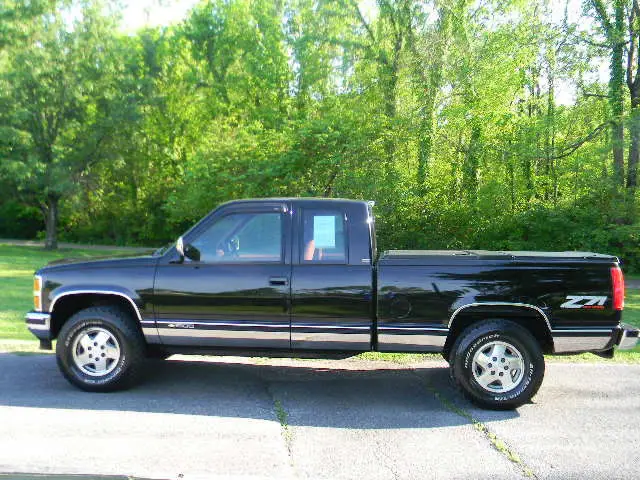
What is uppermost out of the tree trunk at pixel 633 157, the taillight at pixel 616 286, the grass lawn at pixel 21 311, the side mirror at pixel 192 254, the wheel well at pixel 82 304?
the tree trunk at pixel 633 157

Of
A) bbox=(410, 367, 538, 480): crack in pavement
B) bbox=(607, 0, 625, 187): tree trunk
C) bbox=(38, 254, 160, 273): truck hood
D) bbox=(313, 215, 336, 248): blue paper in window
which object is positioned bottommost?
bbox=(410, 367, 538, 480): crack in pavement

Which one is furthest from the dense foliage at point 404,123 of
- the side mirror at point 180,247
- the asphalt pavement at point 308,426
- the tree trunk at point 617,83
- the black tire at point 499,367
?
the side mirror at point 180,247

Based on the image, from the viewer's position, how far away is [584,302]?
554 cm

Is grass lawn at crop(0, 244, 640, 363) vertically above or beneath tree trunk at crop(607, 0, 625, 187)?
beneath

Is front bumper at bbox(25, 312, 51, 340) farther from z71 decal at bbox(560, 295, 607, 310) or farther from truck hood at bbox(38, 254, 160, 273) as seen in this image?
z71 decal at bbox(560, 295, 607, 310)

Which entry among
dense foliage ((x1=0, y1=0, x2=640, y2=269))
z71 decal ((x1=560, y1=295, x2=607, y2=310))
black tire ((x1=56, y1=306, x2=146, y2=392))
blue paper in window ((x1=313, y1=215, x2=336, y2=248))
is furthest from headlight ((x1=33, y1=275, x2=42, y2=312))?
dense foliage ((x1=0, y1=0, x2=640, y2=269))

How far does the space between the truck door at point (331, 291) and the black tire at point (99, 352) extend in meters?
1.54

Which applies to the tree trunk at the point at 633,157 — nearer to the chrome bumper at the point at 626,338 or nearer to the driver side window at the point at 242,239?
the chrome bumper at the point at 626,338

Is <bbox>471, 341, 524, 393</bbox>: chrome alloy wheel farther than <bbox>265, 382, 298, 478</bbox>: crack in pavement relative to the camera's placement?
Yes

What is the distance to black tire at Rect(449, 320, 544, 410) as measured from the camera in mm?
5555

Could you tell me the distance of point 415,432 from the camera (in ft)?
16.3

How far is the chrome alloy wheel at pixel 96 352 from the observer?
5.89 metres

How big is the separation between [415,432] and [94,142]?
26543 millimetres

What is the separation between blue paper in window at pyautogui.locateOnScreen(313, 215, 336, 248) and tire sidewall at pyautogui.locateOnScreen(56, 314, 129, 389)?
204 cm
